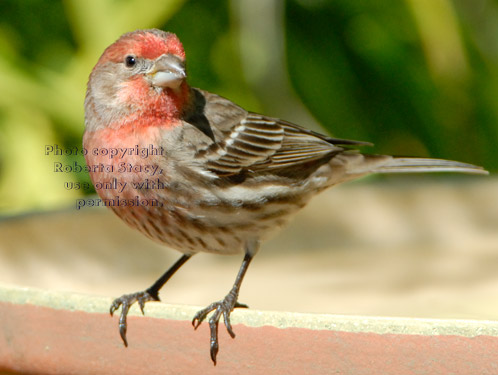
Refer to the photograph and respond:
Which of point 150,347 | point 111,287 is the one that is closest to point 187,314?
point 150,347

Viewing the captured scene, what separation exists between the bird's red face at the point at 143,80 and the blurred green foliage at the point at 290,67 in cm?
189

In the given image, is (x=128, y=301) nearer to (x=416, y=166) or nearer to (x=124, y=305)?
(x=124, y=305)

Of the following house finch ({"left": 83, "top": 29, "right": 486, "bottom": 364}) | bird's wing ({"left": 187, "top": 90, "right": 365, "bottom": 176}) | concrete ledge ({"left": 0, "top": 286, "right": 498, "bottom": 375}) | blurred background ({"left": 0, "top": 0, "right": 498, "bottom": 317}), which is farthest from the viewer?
blurred background ({"left": 0, "top": 0, "right": 498, "bottom": 317})

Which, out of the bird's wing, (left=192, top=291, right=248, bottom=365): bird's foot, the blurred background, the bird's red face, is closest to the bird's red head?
the bird's red face

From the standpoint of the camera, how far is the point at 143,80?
2.80m

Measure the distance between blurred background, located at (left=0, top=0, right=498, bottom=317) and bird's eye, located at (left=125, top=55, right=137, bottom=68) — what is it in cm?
75

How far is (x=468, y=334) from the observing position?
1.79 metres

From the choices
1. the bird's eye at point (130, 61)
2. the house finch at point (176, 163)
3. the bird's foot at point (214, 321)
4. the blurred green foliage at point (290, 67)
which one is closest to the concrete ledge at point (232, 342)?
the bird's foot at point (214, 321)

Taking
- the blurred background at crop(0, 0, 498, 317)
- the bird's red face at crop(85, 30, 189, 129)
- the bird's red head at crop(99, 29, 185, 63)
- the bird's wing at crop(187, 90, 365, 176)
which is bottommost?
the blurred background at crop(0, 0, 498, 317)

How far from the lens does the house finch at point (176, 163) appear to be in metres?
2.69

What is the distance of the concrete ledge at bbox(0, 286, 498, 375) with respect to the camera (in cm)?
180

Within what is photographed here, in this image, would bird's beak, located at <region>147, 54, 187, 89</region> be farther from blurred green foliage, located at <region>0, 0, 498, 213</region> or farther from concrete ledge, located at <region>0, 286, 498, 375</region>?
blurred green foliage, located at <region>0, 0, 498, 213</region>

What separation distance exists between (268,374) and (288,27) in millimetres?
4250

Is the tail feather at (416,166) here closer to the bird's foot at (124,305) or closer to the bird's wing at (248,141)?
the bird's wing at (248,141)
